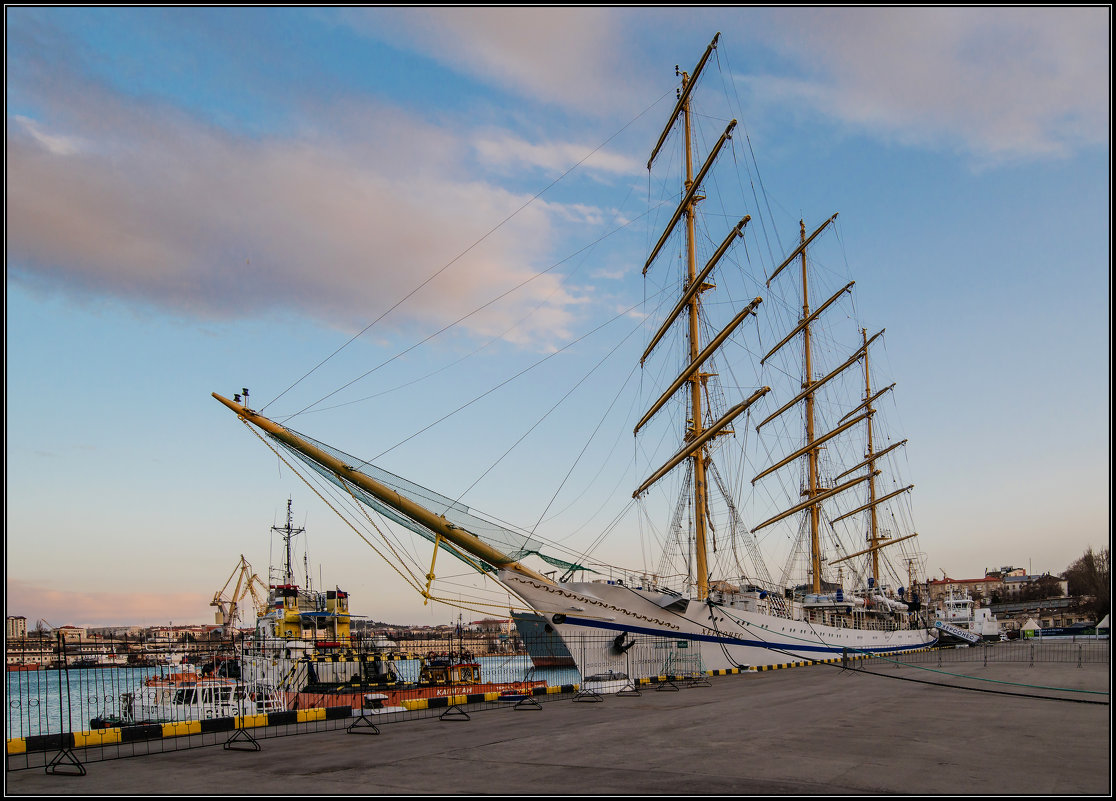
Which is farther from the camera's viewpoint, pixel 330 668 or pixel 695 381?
pixel 695 381

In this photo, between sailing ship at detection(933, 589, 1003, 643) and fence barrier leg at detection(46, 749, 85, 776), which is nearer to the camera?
fence barrier leg at detection(46, 749, 85, 776)

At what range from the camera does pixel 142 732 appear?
12469 millimetres

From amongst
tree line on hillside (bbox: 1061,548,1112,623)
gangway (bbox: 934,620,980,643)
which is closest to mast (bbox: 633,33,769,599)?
gangway (bbox: 934,620,980,643)

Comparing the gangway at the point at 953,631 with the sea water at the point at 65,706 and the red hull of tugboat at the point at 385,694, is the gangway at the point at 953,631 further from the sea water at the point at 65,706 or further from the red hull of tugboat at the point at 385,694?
the sea water at the point at 65,706

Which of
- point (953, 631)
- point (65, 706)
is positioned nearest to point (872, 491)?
point (953, 631)

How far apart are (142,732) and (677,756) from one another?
27.2ft

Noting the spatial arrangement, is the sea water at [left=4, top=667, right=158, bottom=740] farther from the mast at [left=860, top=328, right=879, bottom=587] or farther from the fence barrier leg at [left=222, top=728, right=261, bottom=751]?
the mast at [left=860, top=328, right=879, bottom=587]

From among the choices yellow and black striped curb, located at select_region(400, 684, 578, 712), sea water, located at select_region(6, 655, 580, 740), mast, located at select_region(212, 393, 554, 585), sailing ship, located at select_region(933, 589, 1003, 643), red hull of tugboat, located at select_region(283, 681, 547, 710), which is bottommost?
sailing ship, located at select_region(933, 589, 1003, 643)

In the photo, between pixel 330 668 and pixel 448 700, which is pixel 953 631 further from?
pixel 448 700

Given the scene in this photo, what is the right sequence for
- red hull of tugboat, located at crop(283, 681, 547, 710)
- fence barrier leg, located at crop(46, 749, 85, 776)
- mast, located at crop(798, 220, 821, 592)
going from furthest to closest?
mast, located at crop(798, 220, 821, 592) → red hull of tugboat, located at crop(283, 681, 547, 710) → fence barrier leg, located at crop(46, 749, 85, 776)

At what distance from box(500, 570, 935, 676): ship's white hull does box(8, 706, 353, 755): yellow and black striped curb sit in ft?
36.1

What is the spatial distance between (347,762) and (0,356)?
6420 millimetres

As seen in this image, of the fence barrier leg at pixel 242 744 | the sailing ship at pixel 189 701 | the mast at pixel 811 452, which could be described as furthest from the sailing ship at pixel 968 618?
the fence barrier leg at pixel 242 744

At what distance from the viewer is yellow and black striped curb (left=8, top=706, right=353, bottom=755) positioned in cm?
1163
